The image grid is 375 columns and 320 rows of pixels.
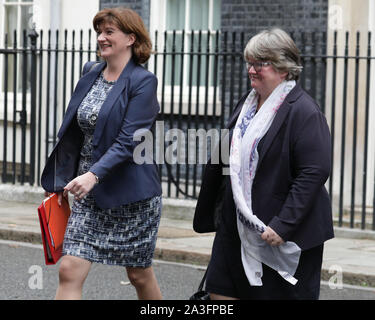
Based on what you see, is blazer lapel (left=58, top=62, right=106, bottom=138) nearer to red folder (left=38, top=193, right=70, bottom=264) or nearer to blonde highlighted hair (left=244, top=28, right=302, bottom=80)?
red folder (left=38, top=193, right=70, bottom=264)

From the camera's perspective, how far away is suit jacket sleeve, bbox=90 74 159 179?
5.03 meters

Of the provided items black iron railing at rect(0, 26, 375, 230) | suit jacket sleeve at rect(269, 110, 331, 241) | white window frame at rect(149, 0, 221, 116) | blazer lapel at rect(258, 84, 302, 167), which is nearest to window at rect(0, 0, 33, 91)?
black iron railing at rect(0, 26, 375, 230)

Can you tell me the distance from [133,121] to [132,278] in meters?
0.86

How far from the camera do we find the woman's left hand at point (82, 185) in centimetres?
494

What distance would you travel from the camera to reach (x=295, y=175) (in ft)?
14.8

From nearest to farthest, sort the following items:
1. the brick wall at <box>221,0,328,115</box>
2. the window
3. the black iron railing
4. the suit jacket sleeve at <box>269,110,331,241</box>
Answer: the suit jacket sleeve at <box>269,110,331,241</box>
the black iron railing
the brick wall at <box>221,0,328,115</box>
the window

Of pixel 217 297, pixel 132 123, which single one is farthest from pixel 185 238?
pixel 217 297

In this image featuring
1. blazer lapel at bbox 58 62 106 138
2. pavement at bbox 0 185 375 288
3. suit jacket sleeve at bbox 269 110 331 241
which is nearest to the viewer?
suit jacket sleeve at bbox 269 110 331 241

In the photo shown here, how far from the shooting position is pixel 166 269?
8.66 m

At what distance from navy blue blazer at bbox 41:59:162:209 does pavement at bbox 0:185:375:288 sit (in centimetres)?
353

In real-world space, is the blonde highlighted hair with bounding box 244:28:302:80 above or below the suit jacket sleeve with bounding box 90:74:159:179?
above

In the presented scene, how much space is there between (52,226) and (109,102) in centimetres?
71

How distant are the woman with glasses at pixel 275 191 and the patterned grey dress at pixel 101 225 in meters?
0.73

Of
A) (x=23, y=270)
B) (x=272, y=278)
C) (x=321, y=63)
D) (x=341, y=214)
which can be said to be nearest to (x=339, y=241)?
(x=341, y=214)
